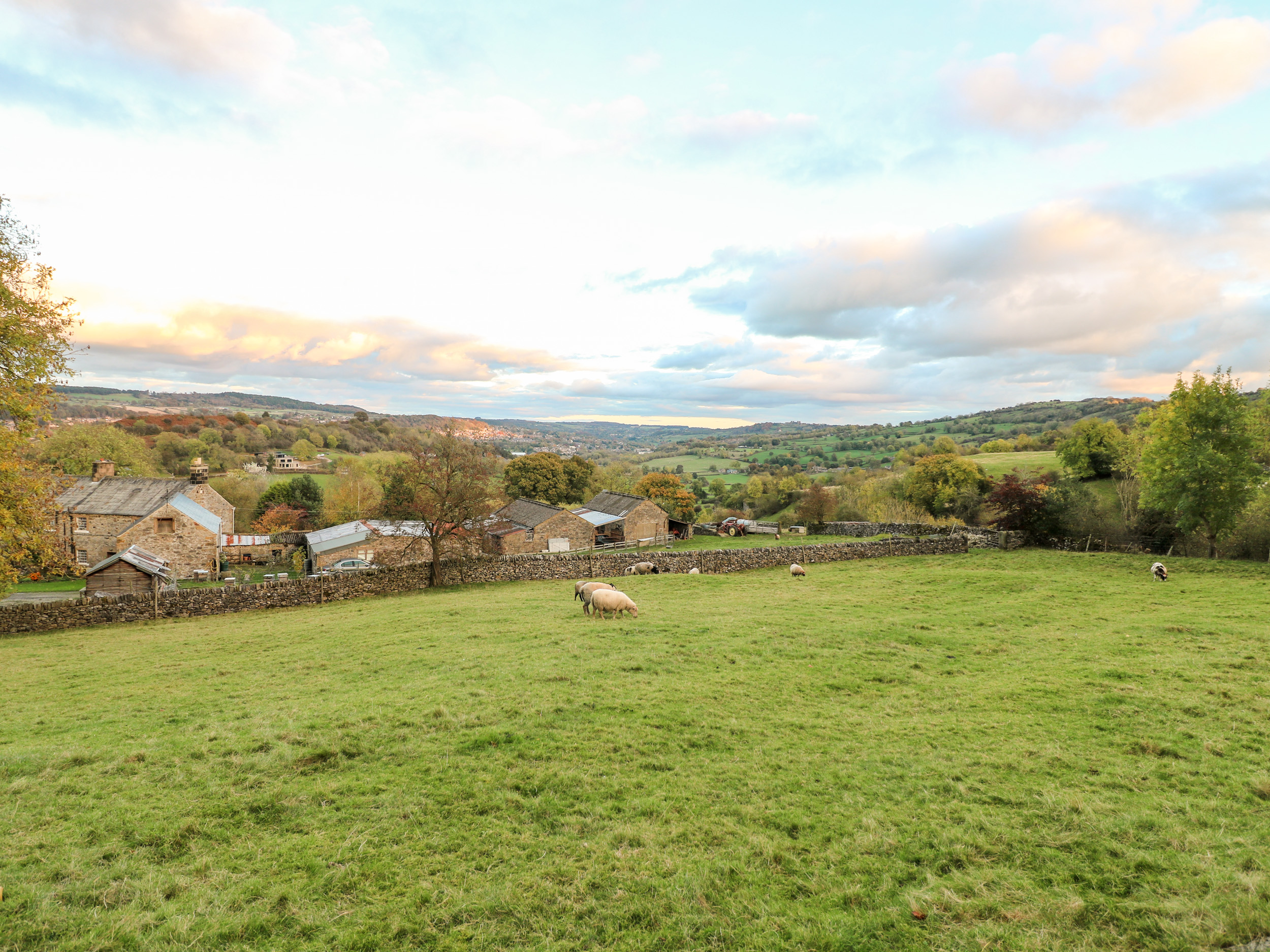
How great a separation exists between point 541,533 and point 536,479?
91.6 feet

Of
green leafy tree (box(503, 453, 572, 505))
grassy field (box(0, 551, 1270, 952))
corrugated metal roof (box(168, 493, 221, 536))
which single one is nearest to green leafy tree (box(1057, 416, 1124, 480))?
grassy field (box(0, 551, 1270, 952))

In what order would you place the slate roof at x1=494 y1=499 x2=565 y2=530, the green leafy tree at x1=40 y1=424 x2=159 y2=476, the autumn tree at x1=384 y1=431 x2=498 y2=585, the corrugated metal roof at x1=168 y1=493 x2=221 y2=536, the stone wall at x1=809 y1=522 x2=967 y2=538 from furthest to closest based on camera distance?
the green leafy tree at x1=40 y1=424 x2=159 y2=476 < the slate roof at x1=494 y1=499 x2=565 y2=530 < the stone wall at x1=809 y1=522 x2=967 y2=538 < the corrugated metal roof at x1=168 y1=493 x2=221 y2=536 < the autumn tree at x1=384 y1=431 x2=498 y2=585

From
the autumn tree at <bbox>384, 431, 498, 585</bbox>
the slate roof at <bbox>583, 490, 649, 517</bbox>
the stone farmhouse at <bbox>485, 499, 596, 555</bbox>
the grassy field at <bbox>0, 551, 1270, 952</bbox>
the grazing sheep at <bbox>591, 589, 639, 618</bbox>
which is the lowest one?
the stone farmhouse at <bbox>485, 499, 596, 555</bbox>

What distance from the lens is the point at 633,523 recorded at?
169 ft

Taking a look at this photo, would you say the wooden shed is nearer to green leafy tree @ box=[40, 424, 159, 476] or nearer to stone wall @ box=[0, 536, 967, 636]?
stone wall @ box=[0, 536, 967, 636]

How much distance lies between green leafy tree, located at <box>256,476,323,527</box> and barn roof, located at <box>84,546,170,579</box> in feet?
82.5

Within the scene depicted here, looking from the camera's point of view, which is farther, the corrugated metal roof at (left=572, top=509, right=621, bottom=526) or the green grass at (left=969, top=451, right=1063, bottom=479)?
the green grass at (left=969, top=451, right=1063, bottom=479)

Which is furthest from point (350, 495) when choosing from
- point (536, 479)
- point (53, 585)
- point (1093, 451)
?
point (1093, 451)

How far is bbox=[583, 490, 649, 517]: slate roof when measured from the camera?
53.1 meters

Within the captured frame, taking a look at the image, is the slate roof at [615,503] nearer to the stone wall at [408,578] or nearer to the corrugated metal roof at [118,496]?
the stone wall at [408,578]

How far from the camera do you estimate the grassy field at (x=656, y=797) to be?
474 cm

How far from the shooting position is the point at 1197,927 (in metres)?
4.23

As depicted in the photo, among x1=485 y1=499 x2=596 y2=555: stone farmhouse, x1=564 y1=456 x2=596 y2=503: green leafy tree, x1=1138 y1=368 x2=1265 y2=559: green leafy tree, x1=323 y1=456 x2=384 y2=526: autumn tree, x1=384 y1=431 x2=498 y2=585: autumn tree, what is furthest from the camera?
x1=564 y1=456 x2=596 y2=503: green leafy tree

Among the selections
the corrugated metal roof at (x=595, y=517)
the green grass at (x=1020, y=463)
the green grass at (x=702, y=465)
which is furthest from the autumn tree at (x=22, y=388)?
the green grass at (x=702, y=465)
